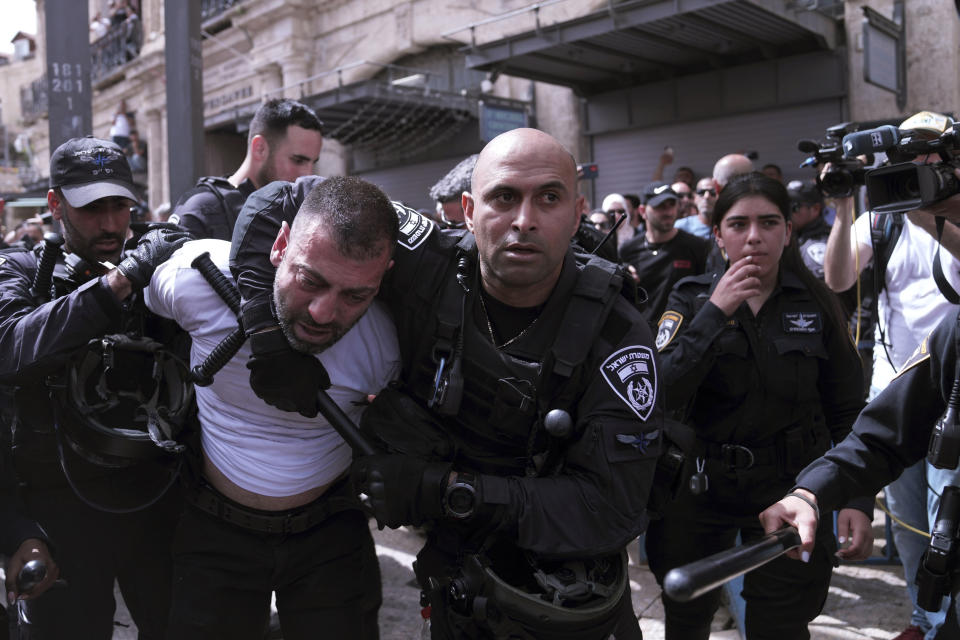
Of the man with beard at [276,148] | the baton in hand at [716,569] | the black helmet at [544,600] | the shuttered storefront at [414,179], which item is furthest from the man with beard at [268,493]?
the shuttered storefront at [414,179]

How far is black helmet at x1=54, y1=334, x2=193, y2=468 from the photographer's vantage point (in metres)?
2.37

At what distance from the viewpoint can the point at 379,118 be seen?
1356cm

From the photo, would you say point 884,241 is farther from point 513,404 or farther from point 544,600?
point 544,600

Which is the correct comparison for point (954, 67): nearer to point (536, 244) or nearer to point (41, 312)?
point (536, 244)

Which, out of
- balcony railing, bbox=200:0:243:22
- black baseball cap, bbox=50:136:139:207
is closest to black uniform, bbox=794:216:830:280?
black baseball cap, bbox=50:136:139:207

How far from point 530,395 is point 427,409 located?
299mm

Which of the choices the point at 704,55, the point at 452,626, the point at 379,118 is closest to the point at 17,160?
the point at 379,118

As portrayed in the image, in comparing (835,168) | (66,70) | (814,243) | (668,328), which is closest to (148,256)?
(668,328)

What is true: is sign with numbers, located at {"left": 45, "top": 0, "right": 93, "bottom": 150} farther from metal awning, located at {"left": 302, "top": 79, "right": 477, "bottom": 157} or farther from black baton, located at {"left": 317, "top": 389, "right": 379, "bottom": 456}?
metal awning, located at {"left": 302, "top": 79, "right": 477, "bottom": 157}

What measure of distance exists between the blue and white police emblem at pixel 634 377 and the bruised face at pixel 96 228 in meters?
1.84

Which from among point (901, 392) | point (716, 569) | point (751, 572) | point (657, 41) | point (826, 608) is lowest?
point (826, 608)

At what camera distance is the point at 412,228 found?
214 cm

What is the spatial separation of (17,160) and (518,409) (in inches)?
1963

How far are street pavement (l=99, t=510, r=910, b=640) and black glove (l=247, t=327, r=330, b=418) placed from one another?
84.3 inches
